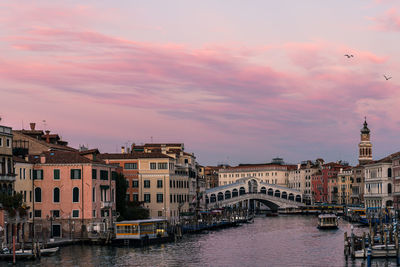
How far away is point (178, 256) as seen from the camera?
5134cm

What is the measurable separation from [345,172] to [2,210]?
4240 inches

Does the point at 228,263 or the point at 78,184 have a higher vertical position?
the point at 78,184

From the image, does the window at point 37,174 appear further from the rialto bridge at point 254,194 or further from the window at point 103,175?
the rialto bridge at point 254,194

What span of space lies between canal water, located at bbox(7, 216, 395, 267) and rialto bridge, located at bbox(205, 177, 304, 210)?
61112 mm

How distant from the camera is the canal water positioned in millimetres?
47188

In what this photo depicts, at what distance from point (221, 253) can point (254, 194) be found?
78832 millimetres

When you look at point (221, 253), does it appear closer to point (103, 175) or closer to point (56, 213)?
point (103, 175)

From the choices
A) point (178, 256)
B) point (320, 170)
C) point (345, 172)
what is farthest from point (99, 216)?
point (320, 170)

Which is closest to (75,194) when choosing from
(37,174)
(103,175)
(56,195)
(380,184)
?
(56,195)

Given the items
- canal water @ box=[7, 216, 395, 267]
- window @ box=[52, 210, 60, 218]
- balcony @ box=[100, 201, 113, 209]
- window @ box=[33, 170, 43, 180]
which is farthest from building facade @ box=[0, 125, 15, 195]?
balcony @ box=[100, 201, 113, 209]

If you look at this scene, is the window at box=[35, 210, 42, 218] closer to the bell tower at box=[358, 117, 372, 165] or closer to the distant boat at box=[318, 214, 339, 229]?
the distant boat at box=[318, 214, 339, 229]

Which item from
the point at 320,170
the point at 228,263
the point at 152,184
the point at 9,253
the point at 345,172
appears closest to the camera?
the point at 9,253

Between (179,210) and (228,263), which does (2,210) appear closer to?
(228,263)

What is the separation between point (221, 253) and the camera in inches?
2158
